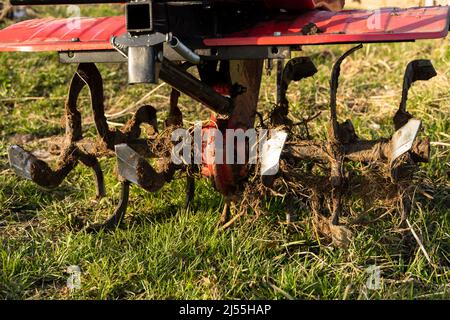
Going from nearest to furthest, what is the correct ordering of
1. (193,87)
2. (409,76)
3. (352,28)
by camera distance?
(352,28) → (193,87) → (409,76)

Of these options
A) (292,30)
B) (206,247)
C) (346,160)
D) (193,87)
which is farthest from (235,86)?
(206,247)

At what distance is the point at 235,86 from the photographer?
11.5 feet

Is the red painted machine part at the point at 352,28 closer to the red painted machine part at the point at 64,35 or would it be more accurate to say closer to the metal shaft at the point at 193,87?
the metal shaft at the point at 193,87

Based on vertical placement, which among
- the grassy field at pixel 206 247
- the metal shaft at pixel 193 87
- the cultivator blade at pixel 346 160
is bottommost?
the grassy field at pixel 206 247

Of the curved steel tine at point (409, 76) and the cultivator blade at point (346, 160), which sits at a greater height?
the curved steel tine at point (409, 76)

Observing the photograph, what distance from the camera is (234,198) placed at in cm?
361

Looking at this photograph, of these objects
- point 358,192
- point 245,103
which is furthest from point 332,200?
point 245,103

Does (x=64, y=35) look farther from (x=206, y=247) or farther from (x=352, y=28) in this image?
(x=352, y=28)

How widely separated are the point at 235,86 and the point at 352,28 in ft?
2.17

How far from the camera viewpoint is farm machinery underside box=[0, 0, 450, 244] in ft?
9.82

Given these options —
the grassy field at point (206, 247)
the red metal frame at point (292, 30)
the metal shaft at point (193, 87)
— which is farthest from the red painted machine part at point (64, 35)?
the grassy field at point (206, 247)

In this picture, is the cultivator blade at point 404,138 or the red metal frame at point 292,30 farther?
the cultivator blade at point 404,138

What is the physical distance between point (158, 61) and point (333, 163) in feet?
3.19

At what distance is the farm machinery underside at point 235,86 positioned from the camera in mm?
2992
